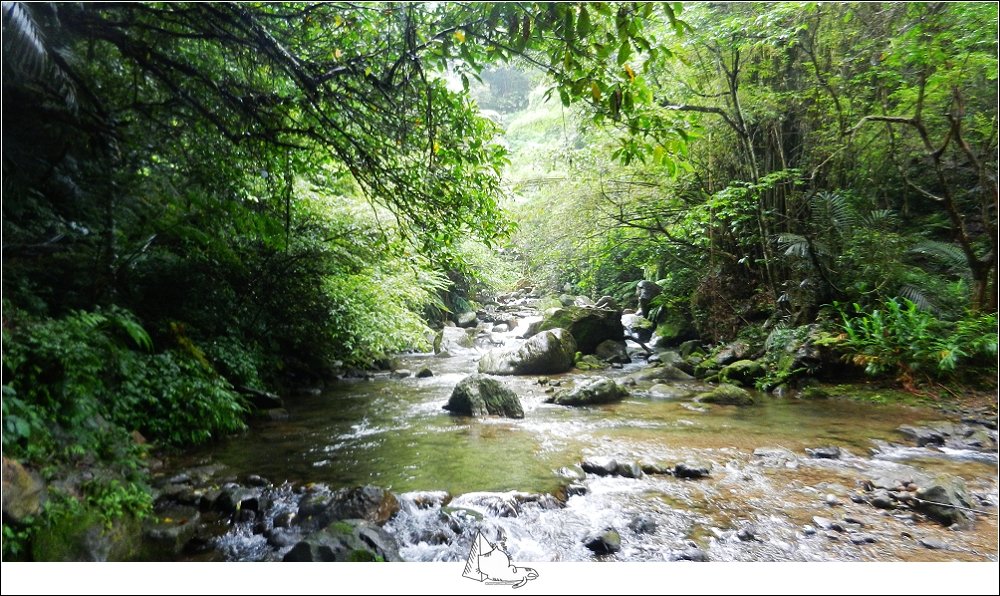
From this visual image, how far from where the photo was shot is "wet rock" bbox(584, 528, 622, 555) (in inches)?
81.4

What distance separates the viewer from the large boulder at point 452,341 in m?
7.35

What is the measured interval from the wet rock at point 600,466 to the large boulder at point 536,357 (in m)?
3.17

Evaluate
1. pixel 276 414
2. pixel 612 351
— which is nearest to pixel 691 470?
pixel 276 414

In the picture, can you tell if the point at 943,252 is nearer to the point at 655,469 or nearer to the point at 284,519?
the point at 655,469

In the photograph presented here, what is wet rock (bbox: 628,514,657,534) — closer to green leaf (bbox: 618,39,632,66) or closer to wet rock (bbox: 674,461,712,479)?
wet rock (bbox: 674,461,712,479)

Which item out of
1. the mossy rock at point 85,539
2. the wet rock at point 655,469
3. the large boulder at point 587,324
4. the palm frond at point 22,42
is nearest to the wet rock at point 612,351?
the large boulder at point 587,324

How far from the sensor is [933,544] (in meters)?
2.00

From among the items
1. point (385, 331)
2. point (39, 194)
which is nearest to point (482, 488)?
point (39, 194)

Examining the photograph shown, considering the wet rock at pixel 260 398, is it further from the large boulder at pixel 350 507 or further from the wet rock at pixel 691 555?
the wet rock at pixel 691 555

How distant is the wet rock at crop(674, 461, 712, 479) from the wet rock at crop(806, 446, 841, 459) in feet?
2.36

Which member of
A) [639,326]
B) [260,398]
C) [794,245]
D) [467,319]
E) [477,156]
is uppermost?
[477,156]

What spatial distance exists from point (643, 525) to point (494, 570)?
41.1 inches

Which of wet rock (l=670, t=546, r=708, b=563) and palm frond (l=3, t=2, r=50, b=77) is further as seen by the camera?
wet rock (l=670, t=546, r=708, b=563)

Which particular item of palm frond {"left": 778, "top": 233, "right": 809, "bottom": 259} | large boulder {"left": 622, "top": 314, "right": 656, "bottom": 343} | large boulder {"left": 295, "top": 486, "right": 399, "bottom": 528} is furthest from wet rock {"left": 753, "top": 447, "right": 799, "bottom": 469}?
large boulder {"left": 295, "top": 486, "right": 399, "bottom": 528}
